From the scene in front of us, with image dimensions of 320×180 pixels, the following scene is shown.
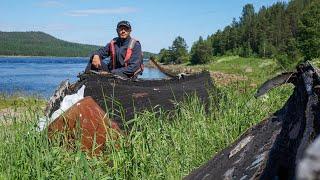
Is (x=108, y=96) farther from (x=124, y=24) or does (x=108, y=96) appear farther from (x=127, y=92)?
(x=124, y=24)

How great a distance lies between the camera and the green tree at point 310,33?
199ft

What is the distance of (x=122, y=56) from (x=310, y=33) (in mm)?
55454

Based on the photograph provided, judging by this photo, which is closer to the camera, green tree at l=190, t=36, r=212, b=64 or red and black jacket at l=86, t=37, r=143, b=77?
red and black jacket at l=86, t=37, r=143, b=77

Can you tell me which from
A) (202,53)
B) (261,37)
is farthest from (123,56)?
(202,53)

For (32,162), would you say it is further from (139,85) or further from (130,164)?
(139,85)

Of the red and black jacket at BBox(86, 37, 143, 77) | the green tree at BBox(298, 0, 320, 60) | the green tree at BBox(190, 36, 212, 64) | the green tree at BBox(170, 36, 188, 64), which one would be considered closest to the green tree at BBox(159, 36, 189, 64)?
the green tree at BBox(170, 36, 188, 64)

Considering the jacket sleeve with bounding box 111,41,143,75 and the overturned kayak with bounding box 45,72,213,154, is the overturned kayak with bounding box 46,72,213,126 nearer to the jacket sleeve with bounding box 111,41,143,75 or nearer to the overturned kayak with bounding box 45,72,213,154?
the overturned kayak with bounding box 45,72,213,154

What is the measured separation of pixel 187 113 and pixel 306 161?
6381mm

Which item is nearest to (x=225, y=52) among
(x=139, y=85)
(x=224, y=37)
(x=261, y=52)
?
(x=224, y=37)

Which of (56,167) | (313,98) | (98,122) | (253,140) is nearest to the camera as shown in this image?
(313,98)

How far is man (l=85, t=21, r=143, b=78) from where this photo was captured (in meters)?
10.6

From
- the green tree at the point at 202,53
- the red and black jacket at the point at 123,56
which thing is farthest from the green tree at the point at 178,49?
the red and black jacket at the point at 123,56

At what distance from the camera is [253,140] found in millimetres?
2406

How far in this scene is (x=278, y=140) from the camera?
77.3 inches
